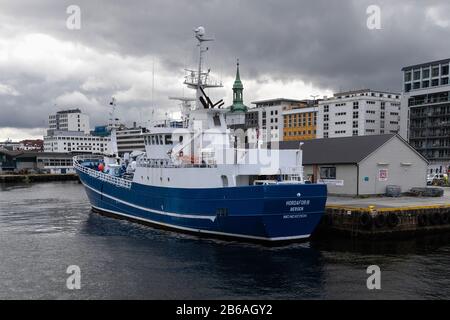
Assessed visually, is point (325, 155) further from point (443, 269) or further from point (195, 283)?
point (195, 283)

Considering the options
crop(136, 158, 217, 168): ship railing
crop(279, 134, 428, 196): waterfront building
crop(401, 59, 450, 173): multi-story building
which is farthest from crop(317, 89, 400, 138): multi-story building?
crop(136, 158, 217, 168): ship railing

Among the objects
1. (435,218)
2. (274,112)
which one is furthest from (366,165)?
(274,112)

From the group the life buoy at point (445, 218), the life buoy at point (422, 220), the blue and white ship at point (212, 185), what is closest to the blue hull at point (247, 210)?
the blue and white ship at point (212, 185)

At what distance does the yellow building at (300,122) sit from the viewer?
114562 millimetres

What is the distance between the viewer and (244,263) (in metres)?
21.9

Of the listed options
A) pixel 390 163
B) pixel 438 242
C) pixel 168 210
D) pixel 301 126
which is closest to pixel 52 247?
pixel 168 210

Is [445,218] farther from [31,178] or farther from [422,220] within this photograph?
[31,178]

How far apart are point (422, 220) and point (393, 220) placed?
311 centimetres

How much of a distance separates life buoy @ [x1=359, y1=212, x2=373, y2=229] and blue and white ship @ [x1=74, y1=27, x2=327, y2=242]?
471 centimetres

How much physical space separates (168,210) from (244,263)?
30.1 ft

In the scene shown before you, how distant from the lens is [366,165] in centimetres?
3784

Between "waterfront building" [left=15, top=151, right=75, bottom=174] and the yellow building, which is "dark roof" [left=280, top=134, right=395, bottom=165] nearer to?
the yellow building

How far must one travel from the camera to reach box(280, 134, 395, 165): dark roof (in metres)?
38.5
